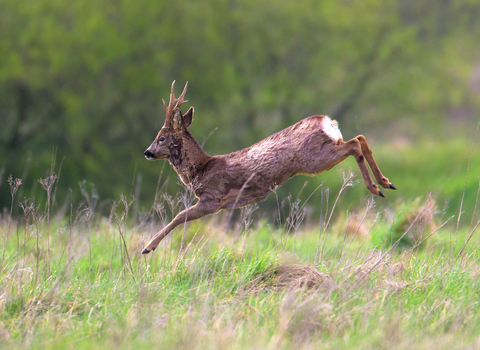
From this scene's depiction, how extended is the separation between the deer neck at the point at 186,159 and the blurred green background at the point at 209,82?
9.32 meters

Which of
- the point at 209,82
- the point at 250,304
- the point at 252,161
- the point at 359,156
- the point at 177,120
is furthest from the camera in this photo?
the point at 209,82

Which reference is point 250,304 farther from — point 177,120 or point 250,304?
point 177,120

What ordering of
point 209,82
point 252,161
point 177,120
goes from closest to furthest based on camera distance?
1. point 252,161
2. point 177,120
3. point 209,82

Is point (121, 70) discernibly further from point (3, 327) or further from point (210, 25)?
point (3, 327)

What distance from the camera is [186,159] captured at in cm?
520

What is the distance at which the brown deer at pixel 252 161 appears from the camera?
4590mm

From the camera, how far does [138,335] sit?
152 inches

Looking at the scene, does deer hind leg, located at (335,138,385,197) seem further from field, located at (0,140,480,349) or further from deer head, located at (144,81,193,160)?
deer head, located at (144,81,193,160)

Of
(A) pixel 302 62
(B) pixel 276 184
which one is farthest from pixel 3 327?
(A) pixel 302 62

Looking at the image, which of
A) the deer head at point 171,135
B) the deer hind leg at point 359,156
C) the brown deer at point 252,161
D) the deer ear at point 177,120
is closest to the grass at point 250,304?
the deer hind leg at point 359,156

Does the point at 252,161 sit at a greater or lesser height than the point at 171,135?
lesser

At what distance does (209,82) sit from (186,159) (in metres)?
12.7

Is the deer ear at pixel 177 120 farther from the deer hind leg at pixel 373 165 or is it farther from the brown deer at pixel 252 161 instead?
the deer hind leg at pixel 373 165

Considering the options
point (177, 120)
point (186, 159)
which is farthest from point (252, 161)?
point (177, 120)
